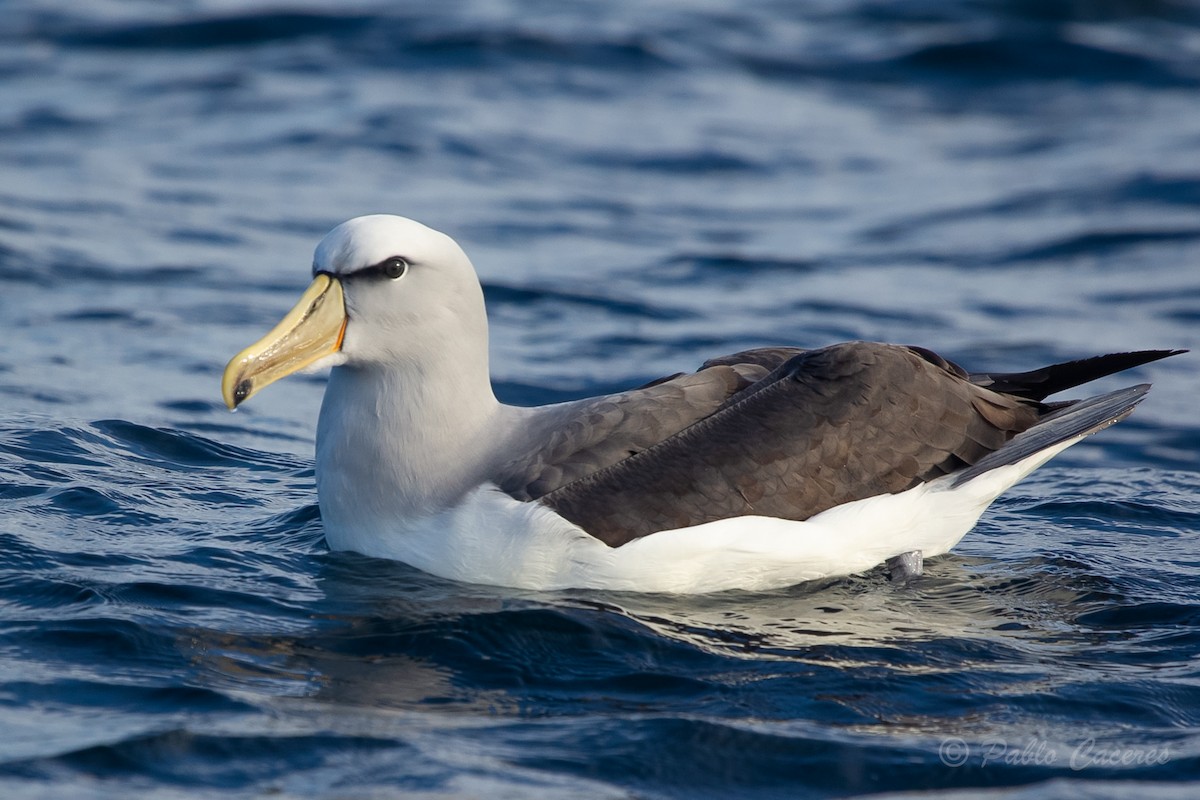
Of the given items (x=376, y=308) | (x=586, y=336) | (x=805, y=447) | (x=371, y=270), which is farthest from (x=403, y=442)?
(x=586, y=336)

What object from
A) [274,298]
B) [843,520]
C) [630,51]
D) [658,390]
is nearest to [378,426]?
[658,390]

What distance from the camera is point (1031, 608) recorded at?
7422mm

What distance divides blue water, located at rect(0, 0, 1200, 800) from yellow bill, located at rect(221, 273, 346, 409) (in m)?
0.95

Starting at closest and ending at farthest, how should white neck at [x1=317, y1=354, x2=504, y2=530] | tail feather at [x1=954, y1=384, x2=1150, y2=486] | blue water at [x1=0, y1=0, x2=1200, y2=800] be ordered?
blue water at [x1=0, y1=0, x2=1200, y2=800]
white neck at [x1=317, y1=354, x2=504, y2=530]
tail feather at [x1=954, y1=384, x2=1150, y2=486]

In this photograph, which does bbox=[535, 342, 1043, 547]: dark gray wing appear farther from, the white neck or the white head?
the white head

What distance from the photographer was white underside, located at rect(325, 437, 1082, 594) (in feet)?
22.5

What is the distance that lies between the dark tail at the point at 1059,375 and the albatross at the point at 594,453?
0.25ft

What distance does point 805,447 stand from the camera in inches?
284

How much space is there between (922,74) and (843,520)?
16940 millimetres

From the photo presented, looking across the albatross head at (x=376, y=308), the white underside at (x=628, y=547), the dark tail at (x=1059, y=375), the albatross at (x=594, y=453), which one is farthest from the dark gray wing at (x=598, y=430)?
the dark tail at (x=1059, y=375)

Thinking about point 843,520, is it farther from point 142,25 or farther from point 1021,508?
point 142,25

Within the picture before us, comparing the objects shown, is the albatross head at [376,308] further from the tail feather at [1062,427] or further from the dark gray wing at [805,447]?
the tail feather at [1062,427]

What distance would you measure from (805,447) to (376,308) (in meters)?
2.01

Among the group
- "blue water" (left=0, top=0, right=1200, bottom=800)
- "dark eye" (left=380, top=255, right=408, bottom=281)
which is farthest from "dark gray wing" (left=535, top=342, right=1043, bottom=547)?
"dark eye" (left=380, top=255, right=408, bottom=281)
